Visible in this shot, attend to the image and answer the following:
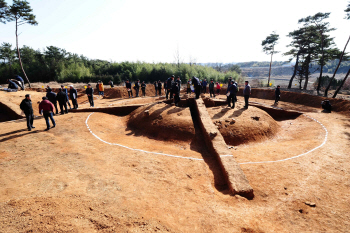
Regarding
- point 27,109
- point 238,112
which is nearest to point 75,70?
point 27,109

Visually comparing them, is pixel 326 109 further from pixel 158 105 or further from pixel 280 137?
pixel 158 105

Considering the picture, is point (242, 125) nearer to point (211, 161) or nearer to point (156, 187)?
point (211, 161)

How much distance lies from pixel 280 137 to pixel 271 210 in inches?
221

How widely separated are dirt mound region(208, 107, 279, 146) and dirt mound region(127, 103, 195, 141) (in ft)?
4.72

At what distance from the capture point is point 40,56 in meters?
28.0

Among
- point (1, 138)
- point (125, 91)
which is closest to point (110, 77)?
point (125, 91)

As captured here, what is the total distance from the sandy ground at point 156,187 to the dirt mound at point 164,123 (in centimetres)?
58

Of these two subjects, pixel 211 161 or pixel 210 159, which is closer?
pixel 211 161

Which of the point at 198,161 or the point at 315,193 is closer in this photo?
the point at 315,193

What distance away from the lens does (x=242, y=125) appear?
25.9ft

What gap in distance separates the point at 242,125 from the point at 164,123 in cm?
368

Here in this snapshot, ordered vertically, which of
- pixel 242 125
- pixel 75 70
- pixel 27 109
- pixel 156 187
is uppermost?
pixel 75 70

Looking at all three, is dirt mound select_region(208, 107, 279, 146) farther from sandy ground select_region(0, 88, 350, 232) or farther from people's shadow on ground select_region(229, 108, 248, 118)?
sandy ground select_region(0, 88, 350, 232)

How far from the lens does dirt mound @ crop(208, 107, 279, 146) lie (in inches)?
298
